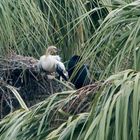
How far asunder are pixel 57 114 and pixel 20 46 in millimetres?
1960

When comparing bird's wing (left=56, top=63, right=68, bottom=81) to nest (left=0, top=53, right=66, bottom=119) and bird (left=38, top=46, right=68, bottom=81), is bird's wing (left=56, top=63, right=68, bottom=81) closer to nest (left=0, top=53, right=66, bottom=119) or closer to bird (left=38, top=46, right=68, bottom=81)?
bird (left=38, top=46, right=68, bottom=81)

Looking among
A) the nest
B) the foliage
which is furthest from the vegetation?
the nest

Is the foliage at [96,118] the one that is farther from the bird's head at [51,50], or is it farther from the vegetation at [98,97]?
the bird's head at [51,50]

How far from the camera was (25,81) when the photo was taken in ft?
14.5

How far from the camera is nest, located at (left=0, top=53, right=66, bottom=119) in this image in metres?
4.29

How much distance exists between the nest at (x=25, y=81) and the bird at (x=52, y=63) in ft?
0.44

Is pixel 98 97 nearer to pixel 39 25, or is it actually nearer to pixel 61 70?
pixel 39 25

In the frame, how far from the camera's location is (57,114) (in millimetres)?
2777

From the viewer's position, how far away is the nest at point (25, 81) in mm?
4293

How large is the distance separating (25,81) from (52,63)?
1.62 ft

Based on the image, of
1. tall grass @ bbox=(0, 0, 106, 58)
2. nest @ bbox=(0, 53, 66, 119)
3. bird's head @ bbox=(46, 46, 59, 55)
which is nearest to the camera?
tall grass @ bbox=(0, 0, 106, 58)

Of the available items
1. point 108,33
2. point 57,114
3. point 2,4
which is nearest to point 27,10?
point 2,4

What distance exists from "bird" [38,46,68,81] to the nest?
133mm

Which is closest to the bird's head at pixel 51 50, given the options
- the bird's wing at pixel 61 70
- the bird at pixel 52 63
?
the bird at pixel 52 63
